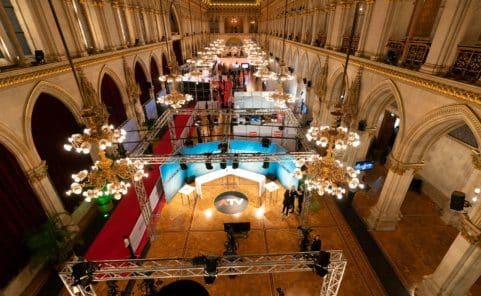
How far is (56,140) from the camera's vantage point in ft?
28.9

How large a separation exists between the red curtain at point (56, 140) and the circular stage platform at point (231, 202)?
19.4 ft

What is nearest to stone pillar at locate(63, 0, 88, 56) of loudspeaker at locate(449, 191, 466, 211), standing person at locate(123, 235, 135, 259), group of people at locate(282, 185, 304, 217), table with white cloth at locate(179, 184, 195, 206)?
table with white cloth at locate(179, 184, 195, 206)

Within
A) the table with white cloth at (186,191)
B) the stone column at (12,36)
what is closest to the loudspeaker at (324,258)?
the table with white cloth at (186,191)

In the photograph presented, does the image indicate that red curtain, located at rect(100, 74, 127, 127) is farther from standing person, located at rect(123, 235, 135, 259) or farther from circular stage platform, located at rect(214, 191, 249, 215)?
circular stage platform, located at rect(214, 191, 249, 215)

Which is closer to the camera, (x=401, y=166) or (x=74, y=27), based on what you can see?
(x=401, y=166)

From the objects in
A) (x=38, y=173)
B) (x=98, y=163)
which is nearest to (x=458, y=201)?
(x=98, y=163)

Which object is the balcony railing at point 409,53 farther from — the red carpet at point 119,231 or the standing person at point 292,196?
the red carpet at point 119,231

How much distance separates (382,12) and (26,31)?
12469mm

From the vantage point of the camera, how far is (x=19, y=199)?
7.29m

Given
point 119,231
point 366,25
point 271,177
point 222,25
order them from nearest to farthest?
point 119,231, point 366,25, point 271,177, point 222,25

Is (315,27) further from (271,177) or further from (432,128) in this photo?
(432,128)

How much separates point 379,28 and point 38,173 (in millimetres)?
12736

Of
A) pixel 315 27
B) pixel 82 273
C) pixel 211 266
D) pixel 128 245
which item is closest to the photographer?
pixel 82 273

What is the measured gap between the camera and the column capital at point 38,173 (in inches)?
289
